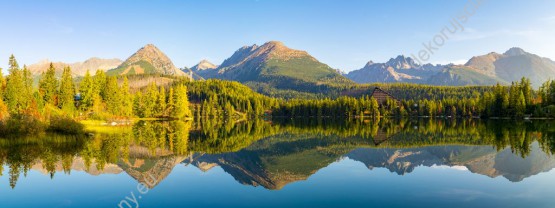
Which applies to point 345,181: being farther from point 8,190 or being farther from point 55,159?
point 55,159

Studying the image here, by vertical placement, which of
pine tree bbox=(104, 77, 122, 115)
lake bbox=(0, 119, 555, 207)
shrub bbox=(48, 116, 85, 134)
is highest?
pine tree bbox=(104, 77, 122, 115)

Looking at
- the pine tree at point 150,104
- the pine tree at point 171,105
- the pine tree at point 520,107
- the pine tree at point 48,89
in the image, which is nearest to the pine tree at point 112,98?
the pine tree at point 48,89

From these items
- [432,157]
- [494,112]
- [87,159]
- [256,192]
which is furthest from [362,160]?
[494,112]

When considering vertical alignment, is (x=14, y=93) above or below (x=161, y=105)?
above

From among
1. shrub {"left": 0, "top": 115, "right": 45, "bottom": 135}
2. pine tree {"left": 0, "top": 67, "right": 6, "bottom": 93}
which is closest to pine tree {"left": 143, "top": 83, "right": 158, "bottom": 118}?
pine tree {"left": 0, "top": 67, "right": 6, "bottom": 93}

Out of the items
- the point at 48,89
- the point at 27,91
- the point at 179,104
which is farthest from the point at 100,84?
the point at 179,104

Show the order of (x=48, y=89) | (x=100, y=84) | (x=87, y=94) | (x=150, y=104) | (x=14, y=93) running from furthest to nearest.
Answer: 1. (x=150, y=104)
2. (x=100, y=84)
3. (x=87, y=94)
4. (x=48, y=89)
5. (x=14, y=93)

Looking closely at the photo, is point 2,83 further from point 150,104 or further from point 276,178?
point 276,178

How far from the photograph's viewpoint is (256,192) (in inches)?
952

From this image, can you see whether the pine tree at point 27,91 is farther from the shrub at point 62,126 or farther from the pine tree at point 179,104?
the pine tree at point 179,104

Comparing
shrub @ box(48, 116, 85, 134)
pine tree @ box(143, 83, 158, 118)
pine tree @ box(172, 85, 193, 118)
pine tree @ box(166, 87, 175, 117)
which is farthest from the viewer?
pine tree @ box(166, 87, 175, 117)

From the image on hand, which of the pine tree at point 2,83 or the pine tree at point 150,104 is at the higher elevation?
the pine tree at point 2,83

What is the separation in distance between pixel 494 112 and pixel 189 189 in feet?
545

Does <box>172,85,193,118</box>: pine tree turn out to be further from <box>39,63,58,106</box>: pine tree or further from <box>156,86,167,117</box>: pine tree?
<box>39,63,58,106</box>: pine tree
